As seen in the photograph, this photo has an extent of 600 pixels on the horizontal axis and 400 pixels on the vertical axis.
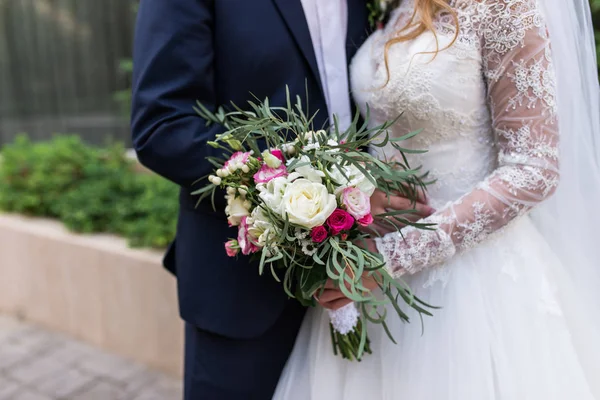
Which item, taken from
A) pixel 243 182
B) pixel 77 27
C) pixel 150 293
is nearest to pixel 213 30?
pixel 243 182

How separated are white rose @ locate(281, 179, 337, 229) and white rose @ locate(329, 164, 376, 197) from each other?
0.05m

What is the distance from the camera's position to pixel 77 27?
23.0ft

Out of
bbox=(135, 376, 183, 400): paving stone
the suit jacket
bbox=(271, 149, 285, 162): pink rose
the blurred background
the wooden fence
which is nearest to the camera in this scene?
bbox=(271, 149, 285, 162): pink rose

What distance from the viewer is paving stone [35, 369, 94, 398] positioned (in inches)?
137

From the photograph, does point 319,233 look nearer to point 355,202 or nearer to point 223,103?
point 355,202

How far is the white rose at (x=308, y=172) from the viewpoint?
1339mm

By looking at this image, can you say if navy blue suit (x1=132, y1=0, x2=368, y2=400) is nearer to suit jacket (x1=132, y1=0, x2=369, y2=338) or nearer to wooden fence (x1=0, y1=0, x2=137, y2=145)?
suit jacket (x1=132, y1=0, x2=369, y2=338)

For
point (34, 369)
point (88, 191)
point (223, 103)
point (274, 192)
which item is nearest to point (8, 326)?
point (34, 369)

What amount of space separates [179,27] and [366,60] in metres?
0.54

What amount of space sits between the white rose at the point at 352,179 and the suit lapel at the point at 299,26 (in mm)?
421

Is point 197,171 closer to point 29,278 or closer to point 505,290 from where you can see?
point 505,290

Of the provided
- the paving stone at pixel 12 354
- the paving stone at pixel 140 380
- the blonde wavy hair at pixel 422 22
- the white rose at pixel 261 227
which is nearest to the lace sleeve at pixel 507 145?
the blonde wavy hair at pixel 422 22

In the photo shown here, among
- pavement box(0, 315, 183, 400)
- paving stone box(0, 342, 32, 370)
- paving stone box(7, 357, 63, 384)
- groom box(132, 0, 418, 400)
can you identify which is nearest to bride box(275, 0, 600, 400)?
groom box(132, 0, 418, 400)

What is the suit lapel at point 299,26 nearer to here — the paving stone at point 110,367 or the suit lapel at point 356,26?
the suit lapel at point 356,26
